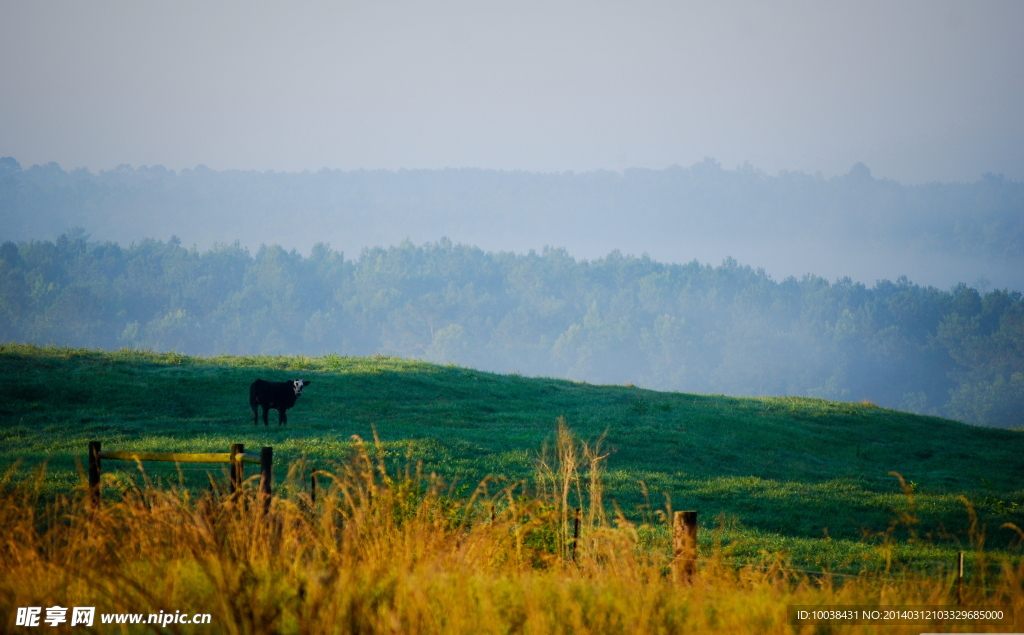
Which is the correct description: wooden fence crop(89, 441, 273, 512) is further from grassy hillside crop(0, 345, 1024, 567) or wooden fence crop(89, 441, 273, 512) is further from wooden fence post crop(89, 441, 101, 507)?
grassy hillside crop(0, 345, 1024, 567)

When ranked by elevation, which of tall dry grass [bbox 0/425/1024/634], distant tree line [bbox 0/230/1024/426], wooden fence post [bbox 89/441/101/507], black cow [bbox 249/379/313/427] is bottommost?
tall dry grass [bbox 0/425/1024/634]

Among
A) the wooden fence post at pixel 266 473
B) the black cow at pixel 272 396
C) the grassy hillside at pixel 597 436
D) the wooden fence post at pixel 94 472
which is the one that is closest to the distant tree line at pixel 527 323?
the grassy hillside at pixel 597 436

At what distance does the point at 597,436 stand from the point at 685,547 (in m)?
16.9

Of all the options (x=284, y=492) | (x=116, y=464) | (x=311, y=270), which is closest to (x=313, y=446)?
(x=116, y=464)

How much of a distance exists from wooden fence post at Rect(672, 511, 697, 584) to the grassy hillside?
5.41 metres

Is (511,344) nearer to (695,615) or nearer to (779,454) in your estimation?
(779,454)

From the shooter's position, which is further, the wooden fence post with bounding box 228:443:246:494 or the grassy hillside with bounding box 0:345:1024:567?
the grassy hillside with bounding box 0:345:1024:567

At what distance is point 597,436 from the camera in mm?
24203

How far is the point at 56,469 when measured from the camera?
1577 centimetres

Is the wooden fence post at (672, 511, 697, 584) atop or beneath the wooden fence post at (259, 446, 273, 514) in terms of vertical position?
beneath

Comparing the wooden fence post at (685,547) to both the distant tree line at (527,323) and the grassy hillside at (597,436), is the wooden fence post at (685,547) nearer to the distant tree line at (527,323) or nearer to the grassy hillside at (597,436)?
the grassy hillside at (597,436)

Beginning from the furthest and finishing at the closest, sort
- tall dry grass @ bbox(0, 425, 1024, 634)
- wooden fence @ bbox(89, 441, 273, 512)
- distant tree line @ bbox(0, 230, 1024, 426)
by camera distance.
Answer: distant tree line @ bbox(0, 230, 1024, 426), wooden fence @ bbox(89, 441, 273, 512), tall dry grass @ bbox(0, 425, 1024, 634)

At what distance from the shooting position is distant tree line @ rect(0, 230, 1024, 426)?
146 m

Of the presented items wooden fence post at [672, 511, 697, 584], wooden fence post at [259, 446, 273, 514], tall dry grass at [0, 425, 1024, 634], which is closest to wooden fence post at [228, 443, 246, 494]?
wooden fence post at [259, 446, 273, 514]
